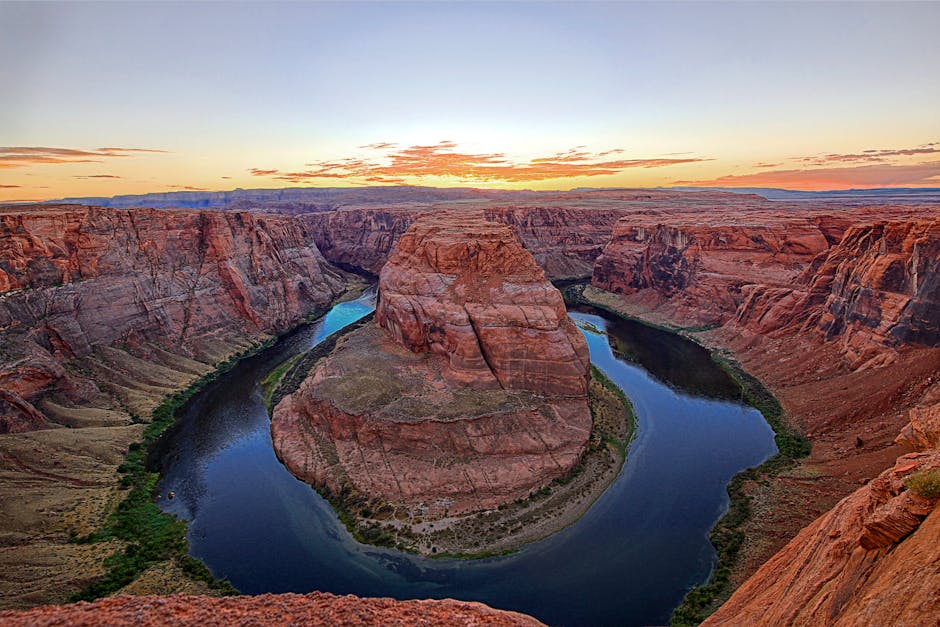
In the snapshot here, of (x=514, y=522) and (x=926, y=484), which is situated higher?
(x=926, y=484)

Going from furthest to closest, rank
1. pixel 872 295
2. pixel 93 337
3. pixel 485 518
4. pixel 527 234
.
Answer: pixel 527 234, pixel 93 337, pixel 872 295, pixel 485 518

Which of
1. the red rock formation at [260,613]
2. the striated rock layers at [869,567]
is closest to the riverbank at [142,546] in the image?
the red rock formation at [260,613]

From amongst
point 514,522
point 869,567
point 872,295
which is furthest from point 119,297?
point 872,295

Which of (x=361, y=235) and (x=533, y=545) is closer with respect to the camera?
(x=533, y=545)

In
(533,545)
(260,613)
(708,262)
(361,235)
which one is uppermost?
(361,235)

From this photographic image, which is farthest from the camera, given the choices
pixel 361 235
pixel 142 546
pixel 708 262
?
pixel 361 235

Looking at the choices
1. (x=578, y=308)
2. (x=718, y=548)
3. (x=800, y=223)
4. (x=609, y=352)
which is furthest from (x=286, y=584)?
(x=800, y=223)

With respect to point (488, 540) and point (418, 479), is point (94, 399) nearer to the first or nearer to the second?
point (418, 479)

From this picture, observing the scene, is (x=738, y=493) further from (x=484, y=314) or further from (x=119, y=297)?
(x=119, y=297)
